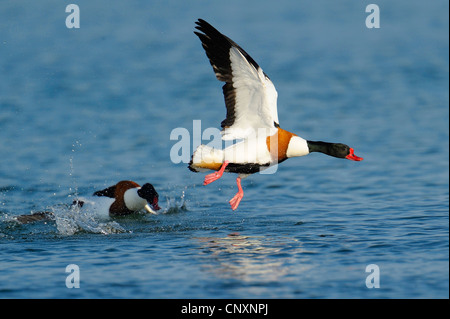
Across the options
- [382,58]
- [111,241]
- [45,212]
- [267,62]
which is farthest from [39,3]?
[111,241]

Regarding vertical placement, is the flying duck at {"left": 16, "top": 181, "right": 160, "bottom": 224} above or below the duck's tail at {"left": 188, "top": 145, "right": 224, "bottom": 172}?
below

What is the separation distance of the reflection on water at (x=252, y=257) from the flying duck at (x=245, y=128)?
2.69ft

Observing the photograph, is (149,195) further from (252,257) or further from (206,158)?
(252,257)

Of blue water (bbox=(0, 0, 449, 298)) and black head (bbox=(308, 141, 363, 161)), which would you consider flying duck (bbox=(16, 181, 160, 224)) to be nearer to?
blue water (bbox=(0, 0, 449, 298))

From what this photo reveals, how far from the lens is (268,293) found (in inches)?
294

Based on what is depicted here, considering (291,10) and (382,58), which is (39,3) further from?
(382,58)

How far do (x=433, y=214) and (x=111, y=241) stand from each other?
4450 millimetres

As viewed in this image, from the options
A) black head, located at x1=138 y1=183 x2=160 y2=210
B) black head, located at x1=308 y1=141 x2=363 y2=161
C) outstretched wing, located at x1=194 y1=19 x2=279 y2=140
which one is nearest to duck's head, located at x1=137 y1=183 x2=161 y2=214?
black head, located at x1=138 y1=183 x2=160 y2=210

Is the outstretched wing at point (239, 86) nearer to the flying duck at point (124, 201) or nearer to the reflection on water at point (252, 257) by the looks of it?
the reflection on water at point (252, 257)

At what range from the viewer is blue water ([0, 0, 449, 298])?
26.8 feet

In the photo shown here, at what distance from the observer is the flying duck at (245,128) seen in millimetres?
8906

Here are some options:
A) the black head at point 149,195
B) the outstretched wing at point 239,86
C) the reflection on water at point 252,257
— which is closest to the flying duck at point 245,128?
the outstretched wing at point 239,86

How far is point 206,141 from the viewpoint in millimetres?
15711

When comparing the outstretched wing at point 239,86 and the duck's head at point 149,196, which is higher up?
the outstretched wing at point 239,86
